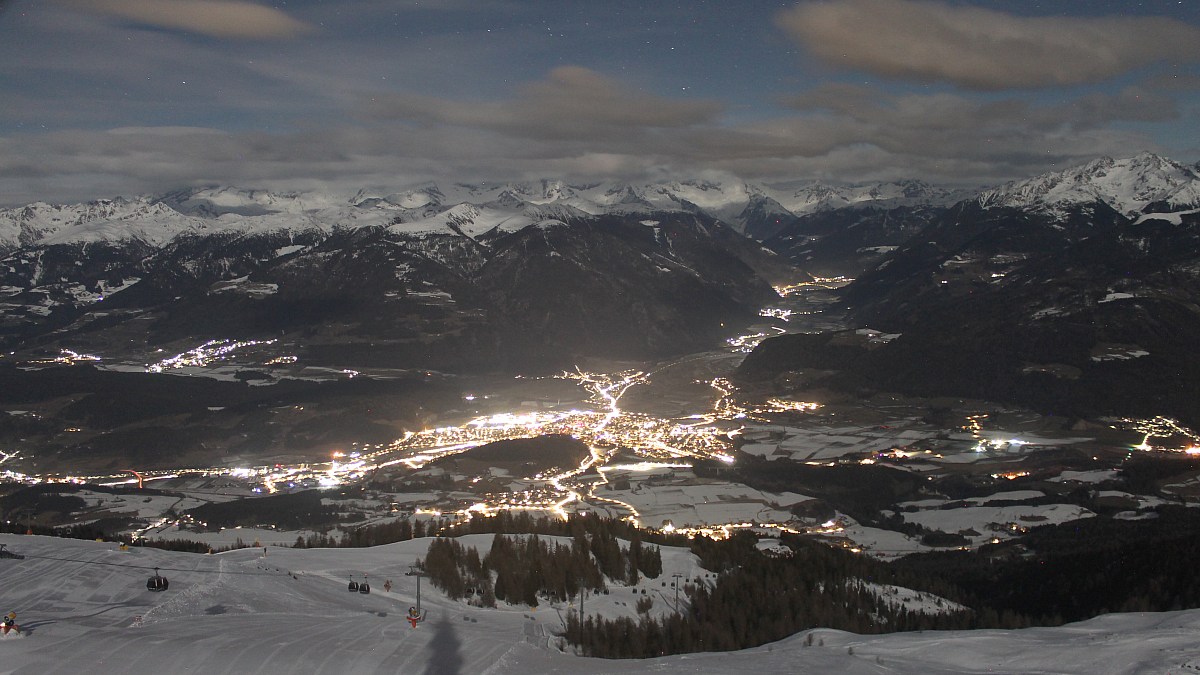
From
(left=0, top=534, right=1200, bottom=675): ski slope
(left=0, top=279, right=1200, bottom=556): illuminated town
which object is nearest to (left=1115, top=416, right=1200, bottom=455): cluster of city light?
(left=0, top=279, right=1200, bottom=556): illuminated town

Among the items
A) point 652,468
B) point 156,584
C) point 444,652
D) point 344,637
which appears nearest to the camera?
point 444,652

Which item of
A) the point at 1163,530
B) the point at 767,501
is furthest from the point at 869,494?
the point at 1163,530

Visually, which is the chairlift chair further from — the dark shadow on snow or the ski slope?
the dark shadow on snow

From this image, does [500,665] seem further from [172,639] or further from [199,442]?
[199,442]

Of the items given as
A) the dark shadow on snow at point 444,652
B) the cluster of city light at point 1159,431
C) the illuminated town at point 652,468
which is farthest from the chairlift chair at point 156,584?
the cluster of city light at point 1159,431

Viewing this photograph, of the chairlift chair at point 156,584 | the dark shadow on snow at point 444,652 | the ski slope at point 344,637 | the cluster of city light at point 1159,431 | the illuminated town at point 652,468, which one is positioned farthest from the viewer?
the cluster of city light at point 1159,431

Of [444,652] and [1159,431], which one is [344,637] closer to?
[444,652]

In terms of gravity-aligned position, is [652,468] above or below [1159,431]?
below

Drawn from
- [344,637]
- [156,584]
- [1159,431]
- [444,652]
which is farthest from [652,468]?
[344,637]

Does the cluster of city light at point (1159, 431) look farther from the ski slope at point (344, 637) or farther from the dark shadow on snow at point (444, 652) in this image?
the dark shadow on snow at point (444, 652)
